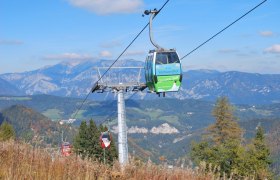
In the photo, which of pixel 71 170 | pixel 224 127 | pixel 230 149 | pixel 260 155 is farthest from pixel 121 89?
pixel 71 170

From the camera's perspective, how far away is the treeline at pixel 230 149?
5306 cm

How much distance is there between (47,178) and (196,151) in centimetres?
6452

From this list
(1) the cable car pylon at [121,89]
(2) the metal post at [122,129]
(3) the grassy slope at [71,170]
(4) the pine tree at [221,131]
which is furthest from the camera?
(4) the pine tree at [221,131]

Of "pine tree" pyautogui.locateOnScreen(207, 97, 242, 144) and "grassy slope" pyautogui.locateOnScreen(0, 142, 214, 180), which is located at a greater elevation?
"grassy slope" pyautogui.locateOnScreen(0, 142, 214, 180)

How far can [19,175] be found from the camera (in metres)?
5.17

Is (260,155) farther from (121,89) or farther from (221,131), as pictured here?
(121,89)

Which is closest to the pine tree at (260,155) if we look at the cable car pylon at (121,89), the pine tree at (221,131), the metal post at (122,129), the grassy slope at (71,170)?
the pine tree at (221,131)

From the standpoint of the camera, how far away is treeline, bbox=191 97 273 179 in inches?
2089

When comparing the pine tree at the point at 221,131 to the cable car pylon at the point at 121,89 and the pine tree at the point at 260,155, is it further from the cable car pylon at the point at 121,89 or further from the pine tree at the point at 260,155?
the cable car pylon at the point at 121,89

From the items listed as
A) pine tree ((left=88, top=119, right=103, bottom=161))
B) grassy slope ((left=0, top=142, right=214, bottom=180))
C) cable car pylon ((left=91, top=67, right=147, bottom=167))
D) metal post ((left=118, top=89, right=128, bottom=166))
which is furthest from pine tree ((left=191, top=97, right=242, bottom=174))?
grassy slope ((left=0, top=142, right=214, bottom=180))

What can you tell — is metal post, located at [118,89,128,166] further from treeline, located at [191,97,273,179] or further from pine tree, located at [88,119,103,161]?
pine tree, located at [88,119,103,161]

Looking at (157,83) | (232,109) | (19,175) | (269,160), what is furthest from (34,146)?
(232,109)

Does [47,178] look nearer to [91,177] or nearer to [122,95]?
[91,177]

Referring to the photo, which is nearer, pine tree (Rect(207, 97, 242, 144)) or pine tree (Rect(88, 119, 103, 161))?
pine tree (Rect(207, 97, 242, 144))
